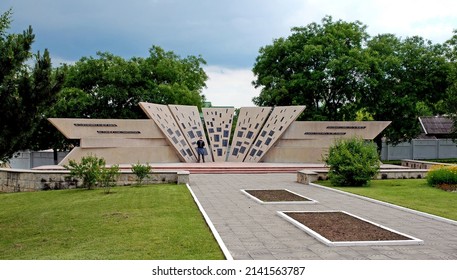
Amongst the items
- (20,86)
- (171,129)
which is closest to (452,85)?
(171,129)

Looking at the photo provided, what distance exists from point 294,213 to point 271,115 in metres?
16.9

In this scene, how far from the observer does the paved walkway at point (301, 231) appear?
24.3ft

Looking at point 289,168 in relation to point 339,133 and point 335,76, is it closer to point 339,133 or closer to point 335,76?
point 339,133

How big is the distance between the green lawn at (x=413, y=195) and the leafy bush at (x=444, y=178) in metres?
0.31

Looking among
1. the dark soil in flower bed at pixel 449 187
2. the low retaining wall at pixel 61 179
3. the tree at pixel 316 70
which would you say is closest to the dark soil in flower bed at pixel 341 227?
the dark soil in flower bed at pixel 449 187

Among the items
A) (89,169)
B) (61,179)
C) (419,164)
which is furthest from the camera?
(419,164)

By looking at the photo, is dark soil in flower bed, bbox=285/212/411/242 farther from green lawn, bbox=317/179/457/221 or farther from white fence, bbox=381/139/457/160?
white fence, bbox=381/139/457/160

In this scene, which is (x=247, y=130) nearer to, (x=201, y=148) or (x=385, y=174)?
(x=201, y=148)

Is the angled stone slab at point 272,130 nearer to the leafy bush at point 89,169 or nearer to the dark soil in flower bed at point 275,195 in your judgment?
the dark soil in flower bed at point 275,195

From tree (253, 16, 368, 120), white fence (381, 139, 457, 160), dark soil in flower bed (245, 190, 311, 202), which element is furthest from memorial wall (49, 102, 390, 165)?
white fence (381, 139, 457, 160)

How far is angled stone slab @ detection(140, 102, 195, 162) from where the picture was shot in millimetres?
26405

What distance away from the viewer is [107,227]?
385 inches

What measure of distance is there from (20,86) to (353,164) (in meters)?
12.0

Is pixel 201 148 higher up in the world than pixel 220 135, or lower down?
lower down
